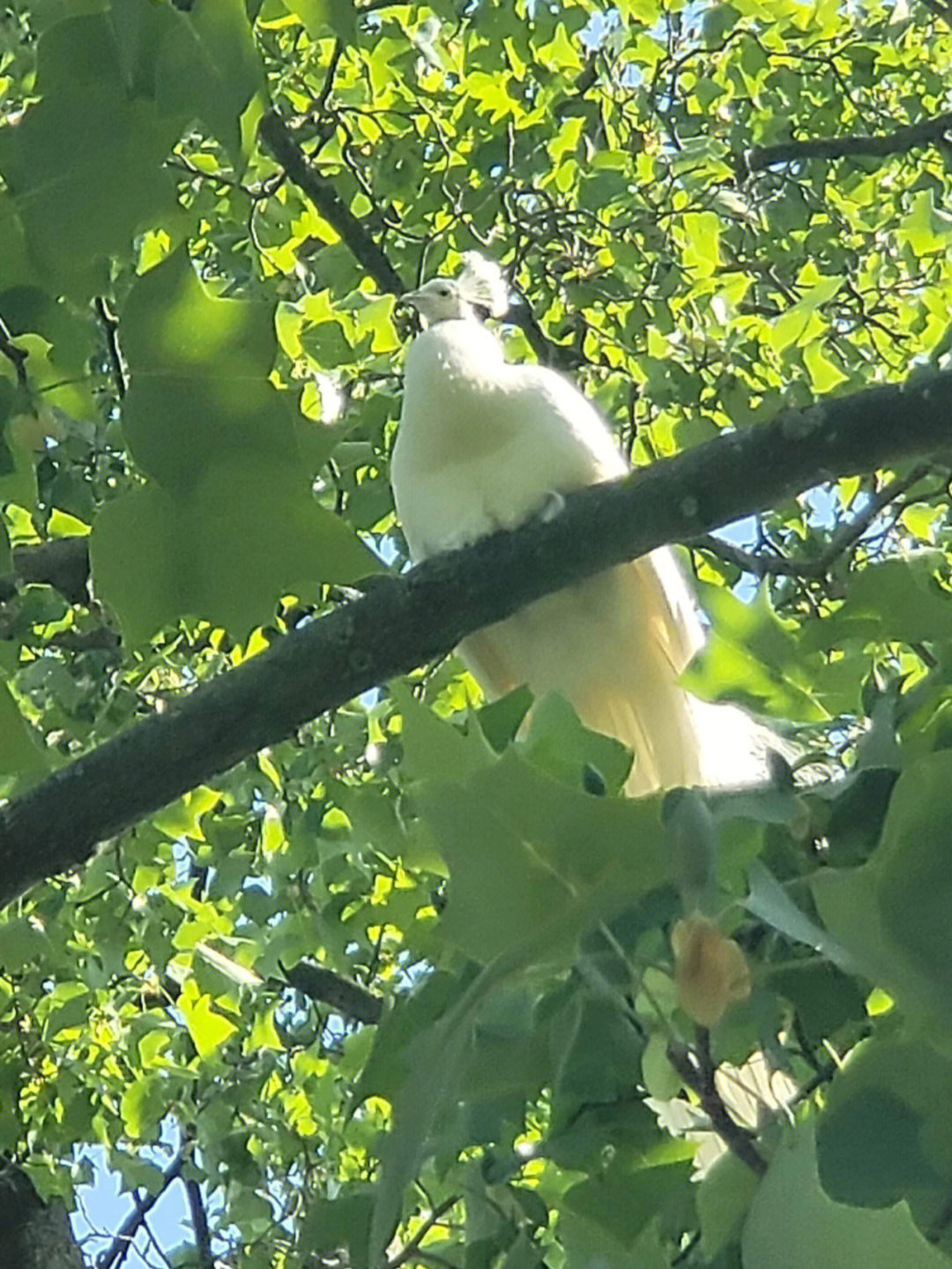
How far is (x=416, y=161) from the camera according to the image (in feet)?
9.18

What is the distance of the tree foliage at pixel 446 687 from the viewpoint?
0.57m

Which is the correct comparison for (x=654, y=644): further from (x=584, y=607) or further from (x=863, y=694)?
(x=863, y=694)

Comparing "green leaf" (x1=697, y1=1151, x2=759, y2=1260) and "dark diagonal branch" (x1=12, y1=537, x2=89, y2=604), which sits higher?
"dark diagonal branch" (x1=12, y1=537, x2=89, y2=604)

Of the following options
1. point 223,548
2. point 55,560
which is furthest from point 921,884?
point 55,560

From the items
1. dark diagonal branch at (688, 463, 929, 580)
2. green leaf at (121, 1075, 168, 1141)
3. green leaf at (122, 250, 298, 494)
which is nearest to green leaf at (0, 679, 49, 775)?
green leaf at (122, 250, 298, 494)

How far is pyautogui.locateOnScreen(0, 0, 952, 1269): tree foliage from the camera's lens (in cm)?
57

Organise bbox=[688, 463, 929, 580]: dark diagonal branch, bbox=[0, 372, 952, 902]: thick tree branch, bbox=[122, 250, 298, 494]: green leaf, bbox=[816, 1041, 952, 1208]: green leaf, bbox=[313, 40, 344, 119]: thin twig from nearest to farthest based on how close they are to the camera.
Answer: bbox=[816, 1041, 952, 1208]: green leaf, bbox=[122, 250, 298, 494]: green leaf, bbox=[0, 372, 952, 902]: thick tree branch, bbox=[688, 463, 929, 580]: dark diagonal branch, bbox=[313, 40, 344, 119]: thin twig

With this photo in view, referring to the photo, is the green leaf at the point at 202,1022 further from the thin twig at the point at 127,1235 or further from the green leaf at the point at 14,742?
the green leaf at the point at 14,742

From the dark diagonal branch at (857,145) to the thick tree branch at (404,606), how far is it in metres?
2.20

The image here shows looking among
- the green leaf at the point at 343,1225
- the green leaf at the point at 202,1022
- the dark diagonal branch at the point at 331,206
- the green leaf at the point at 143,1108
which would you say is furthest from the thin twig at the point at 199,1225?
the green leaf at the point at 343,1225

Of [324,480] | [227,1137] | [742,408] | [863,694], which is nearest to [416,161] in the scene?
[324,480]

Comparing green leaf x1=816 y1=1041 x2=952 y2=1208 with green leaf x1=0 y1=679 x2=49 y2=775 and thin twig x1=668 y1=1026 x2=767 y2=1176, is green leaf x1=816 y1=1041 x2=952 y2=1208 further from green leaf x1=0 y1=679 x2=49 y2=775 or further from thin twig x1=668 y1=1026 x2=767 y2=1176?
green leaf x1=0 y1=679 x2=49 y2=775

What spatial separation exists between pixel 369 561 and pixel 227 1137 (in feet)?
5.76

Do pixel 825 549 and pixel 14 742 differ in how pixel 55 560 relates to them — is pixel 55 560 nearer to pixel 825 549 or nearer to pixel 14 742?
pixel 825 549
